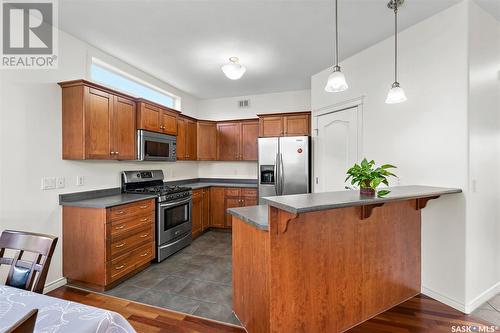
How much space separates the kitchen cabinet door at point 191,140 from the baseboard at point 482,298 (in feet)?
14.0

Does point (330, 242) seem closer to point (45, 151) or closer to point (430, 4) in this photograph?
point (430, 4)

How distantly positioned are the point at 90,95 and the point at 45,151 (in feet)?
2.45

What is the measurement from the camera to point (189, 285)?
2.69 meters

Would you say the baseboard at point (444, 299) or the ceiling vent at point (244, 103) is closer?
the baseboard at point (444, 299)

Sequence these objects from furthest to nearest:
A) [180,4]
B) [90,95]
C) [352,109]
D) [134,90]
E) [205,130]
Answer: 1. [205,130]
2. [134,90]
3. [352,109]
4. [90,95]
5. [180,4]

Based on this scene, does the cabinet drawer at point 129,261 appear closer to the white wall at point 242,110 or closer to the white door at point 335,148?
the white wall at point 242,110

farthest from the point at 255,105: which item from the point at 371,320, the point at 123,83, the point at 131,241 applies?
the point at 371,320

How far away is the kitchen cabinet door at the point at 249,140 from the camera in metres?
4.92

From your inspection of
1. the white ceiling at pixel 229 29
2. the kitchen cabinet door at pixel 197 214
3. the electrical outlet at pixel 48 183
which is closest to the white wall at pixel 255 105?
the white ceiling at pixel 229 29

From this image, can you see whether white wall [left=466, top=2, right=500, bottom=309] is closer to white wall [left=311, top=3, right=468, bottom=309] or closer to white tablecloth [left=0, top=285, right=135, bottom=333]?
white wall [left=311, top=3, right=468, bottom=309]

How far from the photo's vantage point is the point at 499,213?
8.05 ft

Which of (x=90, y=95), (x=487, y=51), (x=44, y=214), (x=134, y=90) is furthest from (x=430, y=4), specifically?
Answer: (x=44, y=214)

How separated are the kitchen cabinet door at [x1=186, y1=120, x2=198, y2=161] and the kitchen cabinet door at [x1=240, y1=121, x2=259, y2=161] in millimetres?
982

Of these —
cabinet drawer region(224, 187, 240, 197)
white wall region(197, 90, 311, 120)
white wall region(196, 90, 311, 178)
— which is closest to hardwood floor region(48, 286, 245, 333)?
cabinet drawer region(224, 187, 240, 197)
